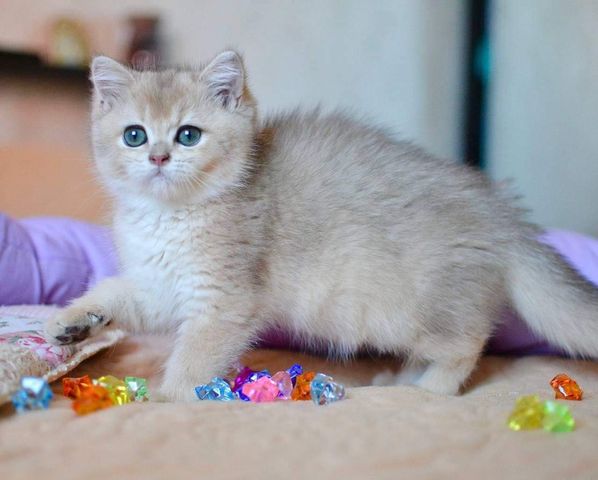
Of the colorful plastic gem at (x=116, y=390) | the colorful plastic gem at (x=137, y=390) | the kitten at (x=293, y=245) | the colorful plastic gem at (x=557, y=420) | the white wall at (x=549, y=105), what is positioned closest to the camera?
the colorful plastic gem at (x=557, y=420)

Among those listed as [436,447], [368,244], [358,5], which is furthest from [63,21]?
[436,447]

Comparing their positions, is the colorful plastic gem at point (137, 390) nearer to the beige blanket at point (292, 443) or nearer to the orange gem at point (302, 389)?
the beige blanket at point (292, 443)

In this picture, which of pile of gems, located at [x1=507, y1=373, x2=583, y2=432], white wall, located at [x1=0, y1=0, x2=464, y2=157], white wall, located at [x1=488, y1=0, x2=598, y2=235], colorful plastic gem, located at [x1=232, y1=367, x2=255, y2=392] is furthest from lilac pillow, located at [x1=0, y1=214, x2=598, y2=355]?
white wall, located at [x1=0, y1=0, x2=464, y2=157]

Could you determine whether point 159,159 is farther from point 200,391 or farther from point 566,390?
point 566,390

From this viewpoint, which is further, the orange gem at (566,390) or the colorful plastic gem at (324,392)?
the orange gem at (566,390)

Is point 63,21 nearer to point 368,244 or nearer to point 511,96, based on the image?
point 511,96

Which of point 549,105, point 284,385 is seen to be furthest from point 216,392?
point 549,105

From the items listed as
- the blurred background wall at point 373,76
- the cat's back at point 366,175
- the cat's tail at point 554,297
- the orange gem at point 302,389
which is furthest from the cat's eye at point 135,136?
the blurred background wall at point 373,76
